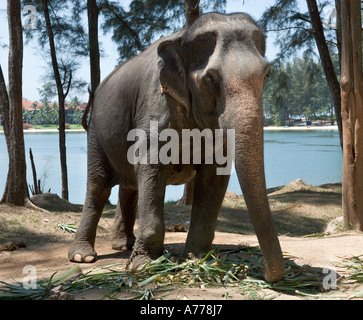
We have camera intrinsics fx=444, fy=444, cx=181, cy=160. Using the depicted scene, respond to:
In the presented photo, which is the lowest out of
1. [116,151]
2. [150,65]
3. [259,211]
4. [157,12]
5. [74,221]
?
[74,221]

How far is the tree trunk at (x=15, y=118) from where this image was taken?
609 centimetres

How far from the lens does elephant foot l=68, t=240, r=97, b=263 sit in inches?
146

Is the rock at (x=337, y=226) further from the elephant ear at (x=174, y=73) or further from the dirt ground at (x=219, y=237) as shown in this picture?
the elephant ear at (x=174, y=73)

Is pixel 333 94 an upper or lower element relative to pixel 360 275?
upper

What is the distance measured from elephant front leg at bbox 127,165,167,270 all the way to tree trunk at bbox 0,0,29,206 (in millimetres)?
3585

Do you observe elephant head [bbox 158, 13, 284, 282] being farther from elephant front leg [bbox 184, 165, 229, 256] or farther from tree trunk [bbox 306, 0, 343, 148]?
tree trunk [bbox 306, 0, 343, 148]

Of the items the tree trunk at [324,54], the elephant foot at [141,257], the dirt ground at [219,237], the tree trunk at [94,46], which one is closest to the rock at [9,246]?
the dirt ground at [219,237]

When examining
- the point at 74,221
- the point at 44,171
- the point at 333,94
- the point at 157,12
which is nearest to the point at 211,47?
the point at 74,221

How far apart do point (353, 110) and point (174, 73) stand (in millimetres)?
3155

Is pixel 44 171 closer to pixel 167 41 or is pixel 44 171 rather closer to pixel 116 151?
pixel 116 151

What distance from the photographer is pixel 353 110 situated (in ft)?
17.2

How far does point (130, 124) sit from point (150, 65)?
0.48 meters

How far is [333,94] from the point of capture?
25.8 feet

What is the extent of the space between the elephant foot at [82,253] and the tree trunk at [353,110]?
3.22m
